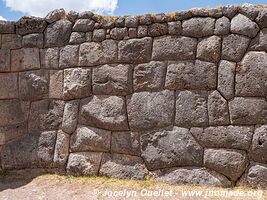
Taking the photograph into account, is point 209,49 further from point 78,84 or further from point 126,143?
point 78,84

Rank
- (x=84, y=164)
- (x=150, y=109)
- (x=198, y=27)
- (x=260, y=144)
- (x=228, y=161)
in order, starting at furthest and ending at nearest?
(x=84, y=164), (x=150, y=109), (x=198, y=27), (x=228, y=161), (x=260, y=144)

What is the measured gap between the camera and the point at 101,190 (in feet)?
16.2

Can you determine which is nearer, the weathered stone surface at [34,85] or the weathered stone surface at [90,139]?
the weathered stone surface at [90,139]

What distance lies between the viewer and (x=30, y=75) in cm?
577

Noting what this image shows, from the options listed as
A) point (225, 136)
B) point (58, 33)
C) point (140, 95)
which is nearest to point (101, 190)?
point (140, 95)

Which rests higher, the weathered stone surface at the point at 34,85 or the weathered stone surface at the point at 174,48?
the weathered stone surface at the point at 174,48

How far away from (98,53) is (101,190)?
76.3 inches

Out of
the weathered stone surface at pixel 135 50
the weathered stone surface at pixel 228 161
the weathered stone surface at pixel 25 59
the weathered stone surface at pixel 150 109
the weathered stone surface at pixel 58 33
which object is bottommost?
the weathered stone surface at pixel 228 161

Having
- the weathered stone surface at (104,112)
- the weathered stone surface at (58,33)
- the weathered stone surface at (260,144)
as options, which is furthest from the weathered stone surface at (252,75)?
the weathered stone surface at (58,33)

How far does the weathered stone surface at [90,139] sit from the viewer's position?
5352 millimetres

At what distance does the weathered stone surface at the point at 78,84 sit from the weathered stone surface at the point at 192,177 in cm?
161

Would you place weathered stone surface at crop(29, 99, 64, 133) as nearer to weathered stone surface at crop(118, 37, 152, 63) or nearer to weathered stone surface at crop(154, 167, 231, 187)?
weathered stone surface at crop(118, 37, 152, 63)

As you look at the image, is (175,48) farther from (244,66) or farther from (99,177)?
(99,177)

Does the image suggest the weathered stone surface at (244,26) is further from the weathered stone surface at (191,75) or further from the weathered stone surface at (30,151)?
the weathered stone surface at (30,151)
